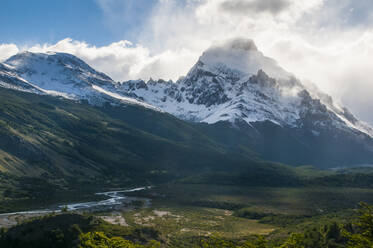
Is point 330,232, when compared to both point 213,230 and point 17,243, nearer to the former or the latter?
point 213,230

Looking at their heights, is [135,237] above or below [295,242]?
below

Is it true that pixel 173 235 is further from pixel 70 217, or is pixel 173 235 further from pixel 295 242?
pixel 295 242

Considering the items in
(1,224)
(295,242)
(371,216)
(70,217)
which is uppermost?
(371,216)

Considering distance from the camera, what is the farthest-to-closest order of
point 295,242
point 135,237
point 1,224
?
point 1,224, point 135,237, point 295,242

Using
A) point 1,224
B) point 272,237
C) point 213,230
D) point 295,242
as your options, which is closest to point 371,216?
point 295,242

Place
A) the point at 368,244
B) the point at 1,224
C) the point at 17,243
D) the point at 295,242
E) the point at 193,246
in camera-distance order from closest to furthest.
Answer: the point at 368,244 → the point at 295,242 → the point at 17,243 → the point at 193,246 → the point at 1,224

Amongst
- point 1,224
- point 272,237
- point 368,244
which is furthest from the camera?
point 1,224

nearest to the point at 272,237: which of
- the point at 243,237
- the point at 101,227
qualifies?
the point at 243,237

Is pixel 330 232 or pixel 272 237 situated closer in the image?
pixel 330 232

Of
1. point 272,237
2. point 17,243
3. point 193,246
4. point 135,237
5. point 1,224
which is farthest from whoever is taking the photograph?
point 1,224
